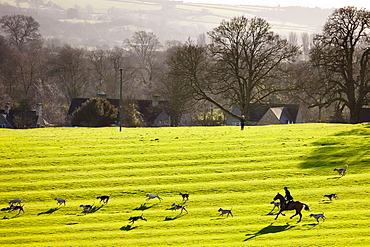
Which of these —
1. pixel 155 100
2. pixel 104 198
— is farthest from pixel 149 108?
pixel 104 198

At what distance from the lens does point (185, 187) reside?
25.3m

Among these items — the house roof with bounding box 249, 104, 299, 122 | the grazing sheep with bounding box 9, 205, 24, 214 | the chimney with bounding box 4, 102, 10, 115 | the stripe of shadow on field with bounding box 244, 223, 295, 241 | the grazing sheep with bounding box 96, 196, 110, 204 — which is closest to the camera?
the stripe of shadow on field with bounding box 244, 223, 295, 241

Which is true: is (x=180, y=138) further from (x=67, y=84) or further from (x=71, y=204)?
(x=67, y=84)

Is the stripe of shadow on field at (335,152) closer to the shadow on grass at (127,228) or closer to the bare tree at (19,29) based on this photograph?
the shadow on grass at (127,228)

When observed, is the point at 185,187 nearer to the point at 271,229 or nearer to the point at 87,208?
the point at 87,208

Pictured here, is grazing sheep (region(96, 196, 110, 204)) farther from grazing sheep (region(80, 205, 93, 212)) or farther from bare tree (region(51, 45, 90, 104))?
bare tree (region(51, 45, 90, 104))

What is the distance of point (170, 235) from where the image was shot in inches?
771

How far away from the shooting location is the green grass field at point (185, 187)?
1955 cm

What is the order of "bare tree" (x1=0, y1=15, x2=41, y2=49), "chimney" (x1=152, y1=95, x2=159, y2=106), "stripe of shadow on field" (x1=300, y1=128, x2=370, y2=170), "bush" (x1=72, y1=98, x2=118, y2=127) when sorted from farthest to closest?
"bare tree" (x1=0, y1=15, x2=41, y2=49) < "chimney" (x1=152, y1=95, x2=159, y2=106) < "bush" (x1=72, y1=98, x2=118, y2=127) < "stripe of shadow on field" (x1=300, y1=128, x2=370, y2=170)

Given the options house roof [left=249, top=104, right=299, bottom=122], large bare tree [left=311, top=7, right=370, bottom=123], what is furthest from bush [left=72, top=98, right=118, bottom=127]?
large bare tree [left=311, top=7, right=370, bottom=123]

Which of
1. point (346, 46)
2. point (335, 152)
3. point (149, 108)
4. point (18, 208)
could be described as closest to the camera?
point (18, 208)

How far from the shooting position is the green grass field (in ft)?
64.1

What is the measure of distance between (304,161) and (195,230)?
40.5 feet

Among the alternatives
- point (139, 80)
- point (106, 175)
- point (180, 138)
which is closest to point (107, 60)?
point (139, 80)
